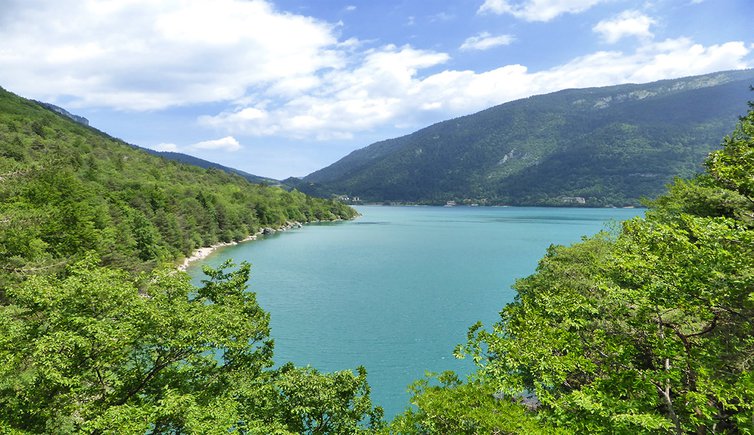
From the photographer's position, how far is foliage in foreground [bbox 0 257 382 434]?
424 inches

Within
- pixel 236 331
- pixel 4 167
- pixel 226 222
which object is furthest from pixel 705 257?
pixel 226 222

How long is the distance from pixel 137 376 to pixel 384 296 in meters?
34.3

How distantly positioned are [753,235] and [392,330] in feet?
95.3

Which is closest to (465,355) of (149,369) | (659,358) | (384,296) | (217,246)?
(659,358)

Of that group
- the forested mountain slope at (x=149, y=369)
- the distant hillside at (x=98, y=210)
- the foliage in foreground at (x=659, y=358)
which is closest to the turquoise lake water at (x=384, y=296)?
the distant hillside at (x=98, y=210)

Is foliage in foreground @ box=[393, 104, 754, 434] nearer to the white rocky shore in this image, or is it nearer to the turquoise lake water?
the turquoise lake water

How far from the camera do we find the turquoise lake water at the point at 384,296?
28156mm

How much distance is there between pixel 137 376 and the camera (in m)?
13.2

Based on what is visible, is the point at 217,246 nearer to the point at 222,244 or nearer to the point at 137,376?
the point at 222,244

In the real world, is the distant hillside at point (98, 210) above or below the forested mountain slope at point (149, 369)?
above

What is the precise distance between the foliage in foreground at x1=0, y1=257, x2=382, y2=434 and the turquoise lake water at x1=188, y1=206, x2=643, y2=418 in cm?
1046

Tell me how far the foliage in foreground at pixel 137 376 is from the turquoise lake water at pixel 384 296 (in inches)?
412

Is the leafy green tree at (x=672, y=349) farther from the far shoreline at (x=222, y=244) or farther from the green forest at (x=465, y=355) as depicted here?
the far shoreline at (x=222, y=244)

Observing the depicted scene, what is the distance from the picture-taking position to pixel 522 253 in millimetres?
72562
